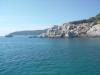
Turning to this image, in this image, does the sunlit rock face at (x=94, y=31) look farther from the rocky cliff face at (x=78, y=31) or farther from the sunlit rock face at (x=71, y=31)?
the sunlit rock face at (x=71, y=31)

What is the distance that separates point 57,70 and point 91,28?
132 m

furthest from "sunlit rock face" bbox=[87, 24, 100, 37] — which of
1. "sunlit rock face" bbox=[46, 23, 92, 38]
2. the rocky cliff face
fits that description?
"sunlit rock face" bbox=[46, 23, 92, 38]

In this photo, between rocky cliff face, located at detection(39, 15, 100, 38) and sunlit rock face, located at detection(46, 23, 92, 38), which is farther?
sunlit rock face, located at detection(46, 23, 92, 38)

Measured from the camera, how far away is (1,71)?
101ft

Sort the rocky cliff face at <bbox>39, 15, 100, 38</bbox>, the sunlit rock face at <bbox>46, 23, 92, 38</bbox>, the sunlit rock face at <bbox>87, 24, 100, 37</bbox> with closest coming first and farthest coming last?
the sunlit rock face at <bbox>87, 24, 100, 37</bbox>, the rocky cliff face at <bbox>39, 15, 100, 38</bbox>, the sunlit rock face at <bbox>46, 23, 92, 38</bbox>

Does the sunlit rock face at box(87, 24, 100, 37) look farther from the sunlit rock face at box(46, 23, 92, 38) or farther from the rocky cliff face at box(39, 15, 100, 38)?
the sunlit rock face at box(46, 23, 92, 38)

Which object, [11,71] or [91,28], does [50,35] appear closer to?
[91,28]

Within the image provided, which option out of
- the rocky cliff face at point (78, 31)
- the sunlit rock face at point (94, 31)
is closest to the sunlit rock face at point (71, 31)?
the rocky cliff face at point (78, 31)

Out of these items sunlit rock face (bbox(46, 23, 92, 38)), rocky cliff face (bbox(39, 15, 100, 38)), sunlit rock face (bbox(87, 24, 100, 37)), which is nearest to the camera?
sunlit rock face (bbox(87, 24, 100, 37))

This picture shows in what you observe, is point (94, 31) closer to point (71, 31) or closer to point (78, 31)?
point (78, 31)

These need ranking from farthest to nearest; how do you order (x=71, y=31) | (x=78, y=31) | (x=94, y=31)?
(x=78, y=31) < (x=71, y=31) < (x=94, y=31)

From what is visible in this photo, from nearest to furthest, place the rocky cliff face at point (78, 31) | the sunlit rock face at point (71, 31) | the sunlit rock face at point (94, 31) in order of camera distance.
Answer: the sunlit rock face at point (94, 31) < the rocky cliff face at point (78, 31) < the sunlit rock face at point (71, 31)

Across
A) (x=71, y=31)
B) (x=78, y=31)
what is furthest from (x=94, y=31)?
(x=71, y=31)

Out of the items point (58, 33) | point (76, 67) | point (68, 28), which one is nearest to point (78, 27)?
point (68, 28)
